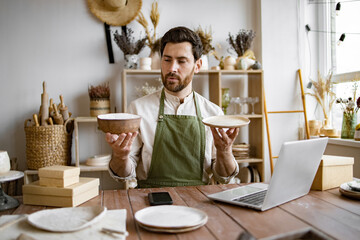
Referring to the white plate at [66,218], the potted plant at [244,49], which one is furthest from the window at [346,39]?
the white plate at [66,218]

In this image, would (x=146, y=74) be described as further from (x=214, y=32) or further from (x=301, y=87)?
(x=301, y=87)

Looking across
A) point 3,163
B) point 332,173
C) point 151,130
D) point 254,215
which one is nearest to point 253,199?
point 254,215

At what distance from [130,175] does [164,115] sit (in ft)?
1.49

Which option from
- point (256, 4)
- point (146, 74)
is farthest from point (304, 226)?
point (256, 4)

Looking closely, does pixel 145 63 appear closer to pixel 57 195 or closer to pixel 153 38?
pixel 153 38

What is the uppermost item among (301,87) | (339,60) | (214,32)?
(214,32)

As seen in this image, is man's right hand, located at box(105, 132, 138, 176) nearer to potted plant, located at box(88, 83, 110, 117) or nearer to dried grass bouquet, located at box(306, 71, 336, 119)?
potted plant, located at box(88, 83, 110, 117)

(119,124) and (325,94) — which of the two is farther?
(325,94)

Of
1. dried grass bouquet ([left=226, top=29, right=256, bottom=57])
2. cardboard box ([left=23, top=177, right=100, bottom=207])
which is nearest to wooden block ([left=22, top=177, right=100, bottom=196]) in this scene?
cardboard box ([left=23, top=177, right=100, bottom=207])

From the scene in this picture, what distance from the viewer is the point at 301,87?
3525mm

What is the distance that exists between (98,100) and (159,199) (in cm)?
196

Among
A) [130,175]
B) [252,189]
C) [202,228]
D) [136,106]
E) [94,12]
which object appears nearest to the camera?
[202,228]

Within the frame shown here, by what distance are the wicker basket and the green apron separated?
1.19m

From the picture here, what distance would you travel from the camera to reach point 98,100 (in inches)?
119
